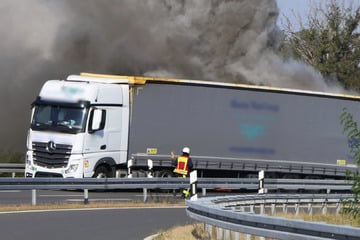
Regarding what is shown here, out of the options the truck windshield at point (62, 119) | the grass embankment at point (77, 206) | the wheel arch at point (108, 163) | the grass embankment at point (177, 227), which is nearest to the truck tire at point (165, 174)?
the wheel arch at point (108, 163)

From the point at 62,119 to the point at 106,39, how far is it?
835cm

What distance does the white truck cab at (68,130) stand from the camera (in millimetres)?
29016

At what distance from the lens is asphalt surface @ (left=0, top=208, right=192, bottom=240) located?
16719 millimetres

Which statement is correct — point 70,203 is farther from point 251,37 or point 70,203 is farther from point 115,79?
point 251,37

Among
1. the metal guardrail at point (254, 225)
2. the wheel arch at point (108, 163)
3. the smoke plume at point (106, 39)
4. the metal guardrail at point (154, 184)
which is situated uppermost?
the smoke plume at point (106, 39)

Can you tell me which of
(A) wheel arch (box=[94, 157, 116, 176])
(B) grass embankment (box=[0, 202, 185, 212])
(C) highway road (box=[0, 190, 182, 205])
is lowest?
(B) grass embankment (box=[0, 202, 185, 212])

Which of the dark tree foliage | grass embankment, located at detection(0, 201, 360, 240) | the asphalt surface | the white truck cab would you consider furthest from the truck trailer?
the dark tree foliage

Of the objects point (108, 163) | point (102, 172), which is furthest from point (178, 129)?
point (102, 172)

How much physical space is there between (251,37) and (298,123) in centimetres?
502

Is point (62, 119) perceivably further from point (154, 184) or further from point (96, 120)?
point (154, 184)

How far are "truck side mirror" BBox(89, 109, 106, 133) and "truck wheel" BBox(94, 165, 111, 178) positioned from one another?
50.5 inches

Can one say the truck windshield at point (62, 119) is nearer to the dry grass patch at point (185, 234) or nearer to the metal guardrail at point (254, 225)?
the metal guardrail at point (254, 225)

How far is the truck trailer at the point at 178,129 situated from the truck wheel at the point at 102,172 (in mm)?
→ 48

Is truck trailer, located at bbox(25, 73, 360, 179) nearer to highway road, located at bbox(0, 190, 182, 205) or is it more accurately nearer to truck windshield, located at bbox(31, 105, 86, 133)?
truck windshield, located at bbox(31, 105, 86, 133)
